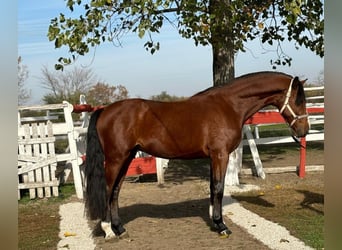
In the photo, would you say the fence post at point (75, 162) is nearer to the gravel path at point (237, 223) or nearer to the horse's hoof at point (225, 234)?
the gravel path at point (237, 223)

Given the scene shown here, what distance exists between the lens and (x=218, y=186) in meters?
5.07

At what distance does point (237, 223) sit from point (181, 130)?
1543mm

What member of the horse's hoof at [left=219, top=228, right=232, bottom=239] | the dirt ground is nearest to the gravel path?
the dirt ground

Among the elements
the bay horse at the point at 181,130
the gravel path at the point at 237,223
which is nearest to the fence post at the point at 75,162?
the gravel path at the point at 237,223

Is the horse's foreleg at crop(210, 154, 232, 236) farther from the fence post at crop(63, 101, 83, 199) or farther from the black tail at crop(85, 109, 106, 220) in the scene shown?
the fence post at crop(63, 101, 83, 199)

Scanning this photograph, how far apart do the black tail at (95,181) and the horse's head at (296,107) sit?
2.38 metres

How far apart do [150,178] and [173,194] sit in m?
1.66

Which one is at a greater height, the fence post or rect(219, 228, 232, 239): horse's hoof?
the fence post

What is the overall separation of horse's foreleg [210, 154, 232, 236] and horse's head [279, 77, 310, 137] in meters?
0.96

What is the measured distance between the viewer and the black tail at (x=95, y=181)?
489cm

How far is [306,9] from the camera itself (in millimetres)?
6309

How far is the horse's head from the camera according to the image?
16.5 feet

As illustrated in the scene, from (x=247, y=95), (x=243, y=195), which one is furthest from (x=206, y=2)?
(x=243, y=195)
